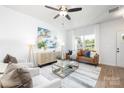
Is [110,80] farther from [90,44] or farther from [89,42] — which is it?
[89,42]

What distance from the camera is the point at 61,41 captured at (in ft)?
22.7

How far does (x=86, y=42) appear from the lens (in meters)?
6.47

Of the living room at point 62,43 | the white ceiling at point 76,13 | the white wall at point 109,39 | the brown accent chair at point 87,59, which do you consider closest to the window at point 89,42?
the living room at point 62,43

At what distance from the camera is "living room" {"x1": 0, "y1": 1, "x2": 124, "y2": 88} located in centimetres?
317

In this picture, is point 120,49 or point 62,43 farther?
point 62,43

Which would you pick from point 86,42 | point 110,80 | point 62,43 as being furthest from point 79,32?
point 110,80

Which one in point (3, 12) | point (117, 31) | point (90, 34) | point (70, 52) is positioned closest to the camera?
point (3, 12)

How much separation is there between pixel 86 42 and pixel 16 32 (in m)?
4.66

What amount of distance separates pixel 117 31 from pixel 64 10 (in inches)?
133

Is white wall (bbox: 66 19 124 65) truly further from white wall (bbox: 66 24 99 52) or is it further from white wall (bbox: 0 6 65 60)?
white wall (bbox: 0 6 65 60)

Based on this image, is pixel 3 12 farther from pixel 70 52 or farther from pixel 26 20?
pixel 70 52

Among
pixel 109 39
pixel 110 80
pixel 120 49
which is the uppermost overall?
pixel 109 39

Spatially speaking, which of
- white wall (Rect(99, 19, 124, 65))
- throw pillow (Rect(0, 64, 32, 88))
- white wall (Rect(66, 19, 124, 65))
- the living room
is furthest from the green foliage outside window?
throw pillow (Rect(0, 64, 32, 88))
